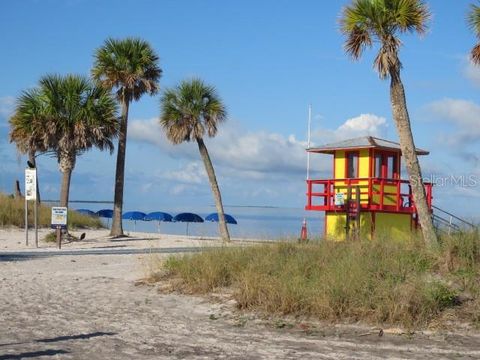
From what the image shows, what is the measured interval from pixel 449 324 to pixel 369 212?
14.4m

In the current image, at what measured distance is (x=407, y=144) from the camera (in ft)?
52.3

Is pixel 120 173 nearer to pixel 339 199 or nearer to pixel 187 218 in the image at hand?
pixel 339 199

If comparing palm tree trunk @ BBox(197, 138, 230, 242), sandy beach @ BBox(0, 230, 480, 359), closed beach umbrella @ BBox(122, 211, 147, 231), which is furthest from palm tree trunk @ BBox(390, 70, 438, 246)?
A: closed beach umbrella @ BBox(122, 211, 147, 231)

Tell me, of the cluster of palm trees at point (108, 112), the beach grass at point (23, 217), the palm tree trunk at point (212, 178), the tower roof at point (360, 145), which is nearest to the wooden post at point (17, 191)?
the beach grass at point (23, 217)

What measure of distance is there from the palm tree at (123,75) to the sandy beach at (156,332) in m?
16.5

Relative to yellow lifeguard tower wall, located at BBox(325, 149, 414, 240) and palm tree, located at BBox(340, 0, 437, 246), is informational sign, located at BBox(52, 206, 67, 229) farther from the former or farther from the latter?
palm tree, located at BBox(340, 0, 437, 246)

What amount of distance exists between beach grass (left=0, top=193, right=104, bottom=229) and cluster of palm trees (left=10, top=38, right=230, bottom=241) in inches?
150

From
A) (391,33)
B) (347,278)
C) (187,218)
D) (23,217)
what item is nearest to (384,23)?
(391,33)

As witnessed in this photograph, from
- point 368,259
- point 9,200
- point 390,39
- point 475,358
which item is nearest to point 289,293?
point 368,259

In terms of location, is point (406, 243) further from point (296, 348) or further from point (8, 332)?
point (8, 332)

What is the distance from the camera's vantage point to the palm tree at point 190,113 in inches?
1217

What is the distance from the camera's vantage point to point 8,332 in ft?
31.7

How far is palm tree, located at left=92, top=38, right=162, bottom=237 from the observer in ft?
98.6

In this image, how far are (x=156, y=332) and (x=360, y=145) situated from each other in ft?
56.8
